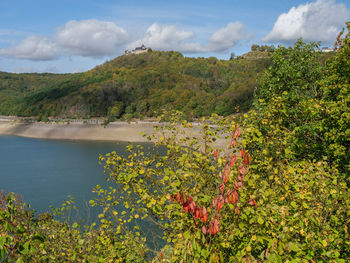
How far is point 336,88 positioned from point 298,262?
1244 centimetres

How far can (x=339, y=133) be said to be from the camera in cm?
1187

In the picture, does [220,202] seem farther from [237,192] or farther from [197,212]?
[237,192]

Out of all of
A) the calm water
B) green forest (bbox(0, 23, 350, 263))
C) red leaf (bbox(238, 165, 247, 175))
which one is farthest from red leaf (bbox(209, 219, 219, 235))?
the calm water

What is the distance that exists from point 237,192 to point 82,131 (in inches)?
4502

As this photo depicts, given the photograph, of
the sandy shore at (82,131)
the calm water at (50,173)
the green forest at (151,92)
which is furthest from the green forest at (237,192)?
the green forest at (151,92)

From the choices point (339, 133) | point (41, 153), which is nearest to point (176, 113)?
point (339, 133)

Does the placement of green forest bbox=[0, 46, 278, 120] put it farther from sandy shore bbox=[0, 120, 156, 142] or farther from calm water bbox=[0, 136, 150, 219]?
calm water bbox=[0, 136, 150, 219]

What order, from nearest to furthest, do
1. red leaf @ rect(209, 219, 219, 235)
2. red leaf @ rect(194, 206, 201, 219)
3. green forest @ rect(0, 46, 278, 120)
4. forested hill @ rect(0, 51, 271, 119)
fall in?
1. red leaf @ rect(209, 219, 219, 235)
2. red leaf @ rect(194, 206, 201, 219)
3. green forest @ rect(0, 46, 278, 120)
4. forested hill @ rect(0, 51, 271, 119)

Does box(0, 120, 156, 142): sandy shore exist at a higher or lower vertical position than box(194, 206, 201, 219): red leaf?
lower

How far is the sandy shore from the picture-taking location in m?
105

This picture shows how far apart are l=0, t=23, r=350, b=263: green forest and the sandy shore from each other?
82412mm

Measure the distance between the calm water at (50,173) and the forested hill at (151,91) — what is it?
4630 centimetres

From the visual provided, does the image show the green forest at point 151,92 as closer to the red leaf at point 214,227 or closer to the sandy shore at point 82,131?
the sandy shore at point 82,131

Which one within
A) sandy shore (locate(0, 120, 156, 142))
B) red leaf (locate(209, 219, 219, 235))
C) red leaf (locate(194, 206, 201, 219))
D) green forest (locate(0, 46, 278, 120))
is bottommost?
sandy shore (locate(0, 120, 156, 142))
